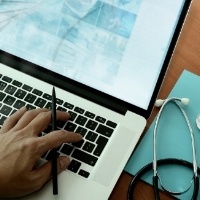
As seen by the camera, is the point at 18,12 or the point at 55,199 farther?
the point at 18,12

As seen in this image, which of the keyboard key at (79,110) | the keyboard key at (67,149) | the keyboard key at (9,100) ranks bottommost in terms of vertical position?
the keyboard key at (67,149)

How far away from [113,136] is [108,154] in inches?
1.6

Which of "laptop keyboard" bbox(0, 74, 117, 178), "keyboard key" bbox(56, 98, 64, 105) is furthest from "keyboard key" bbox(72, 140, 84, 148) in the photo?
"keyboard key" bbox(56, 98, 64, 105)

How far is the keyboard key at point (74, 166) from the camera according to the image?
682mm

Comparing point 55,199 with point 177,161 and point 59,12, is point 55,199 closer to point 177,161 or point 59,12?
point 177,161

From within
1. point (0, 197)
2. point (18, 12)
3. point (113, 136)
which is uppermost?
point (18, 12)

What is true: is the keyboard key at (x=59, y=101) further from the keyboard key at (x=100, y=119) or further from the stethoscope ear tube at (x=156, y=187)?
the stethoscope ear tube at (x=156, y=187)

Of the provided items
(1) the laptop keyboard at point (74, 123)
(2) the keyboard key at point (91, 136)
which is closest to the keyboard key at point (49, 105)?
(1) the laptop keyboard at point (74, 123)


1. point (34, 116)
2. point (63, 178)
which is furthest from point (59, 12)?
point (63, 178)

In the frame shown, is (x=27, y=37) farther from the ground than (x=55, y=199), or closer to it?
farther from the ground

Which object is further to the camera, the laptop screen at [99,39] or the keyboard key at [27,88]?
the keyboard key at [27,88]

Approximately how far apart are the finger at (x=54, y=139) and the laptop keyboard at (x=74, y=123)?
0.09 feet

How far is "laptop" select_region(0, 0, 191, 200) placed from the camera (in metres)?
0.67

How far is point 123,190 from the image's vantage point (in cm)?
69
